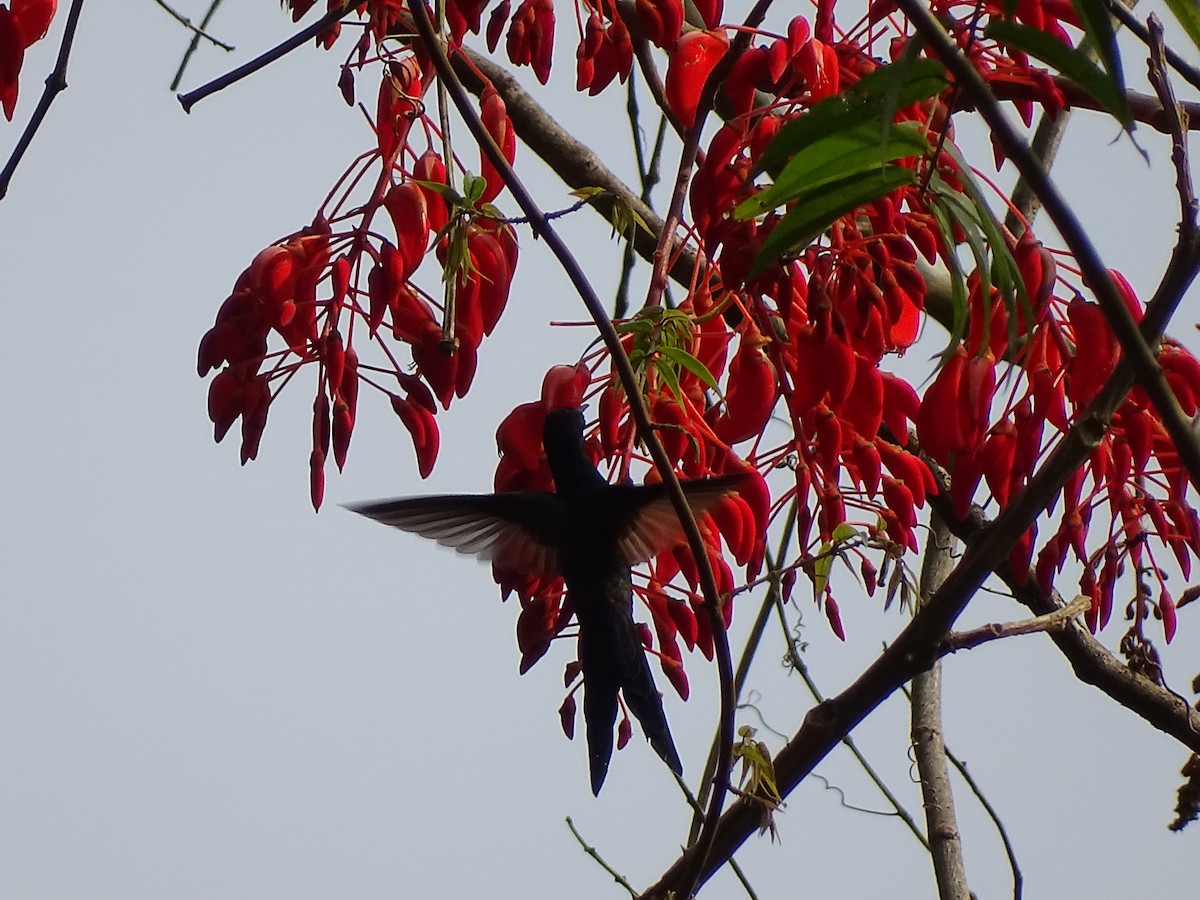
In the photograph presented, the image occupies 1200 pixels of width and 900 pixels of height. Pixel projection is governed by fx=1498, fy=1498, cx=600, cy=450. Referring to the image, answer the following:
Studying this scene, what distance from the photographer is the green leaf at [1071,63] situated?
2.06ft

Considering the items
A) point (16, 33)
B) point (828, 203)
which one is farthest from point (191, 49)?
point (828, 203)

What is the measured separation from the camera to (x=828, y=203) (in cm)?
88

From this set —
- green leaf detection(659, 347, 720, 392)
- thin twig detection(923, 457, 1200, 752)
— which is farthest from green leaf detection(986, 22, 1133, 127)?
thin twig detection(923, 457, 1200, 752)

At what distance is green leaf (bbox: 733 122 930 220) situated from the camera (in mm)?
846

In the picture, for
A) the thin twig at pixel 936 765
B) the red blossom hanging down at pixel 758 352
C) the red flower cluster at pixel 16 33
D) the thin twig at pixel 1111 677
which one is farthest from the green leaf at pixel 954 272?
the red flower cluster at pixel 16 33

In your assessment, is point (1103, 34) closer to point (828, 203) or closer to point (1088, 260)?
point (1088, 260)

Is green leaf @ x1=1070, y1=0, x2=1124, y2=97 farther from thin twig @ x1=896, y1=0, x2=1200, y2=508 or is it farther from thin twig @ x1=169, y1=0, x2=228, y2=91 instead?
thin twig @ x1=169, y1=0, x2=228, y2=91

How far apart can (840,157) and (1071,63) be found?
178mm

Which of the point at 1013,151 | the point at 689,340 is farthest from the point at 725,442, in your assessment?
the point at 1013,151

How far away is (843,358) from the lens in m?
1.12

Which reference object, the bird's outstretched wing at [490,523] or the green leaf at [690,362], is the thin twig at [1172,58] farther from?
the bird's outstretched wing at [490,523]

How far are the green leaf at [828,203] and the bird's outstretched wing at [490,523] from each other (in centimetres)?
47

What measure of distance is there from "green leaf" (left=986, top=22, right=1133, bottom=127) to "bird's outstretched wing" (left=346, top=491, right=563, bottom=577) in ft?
2.19

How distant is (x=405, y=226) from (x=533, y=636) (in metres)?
0.34
